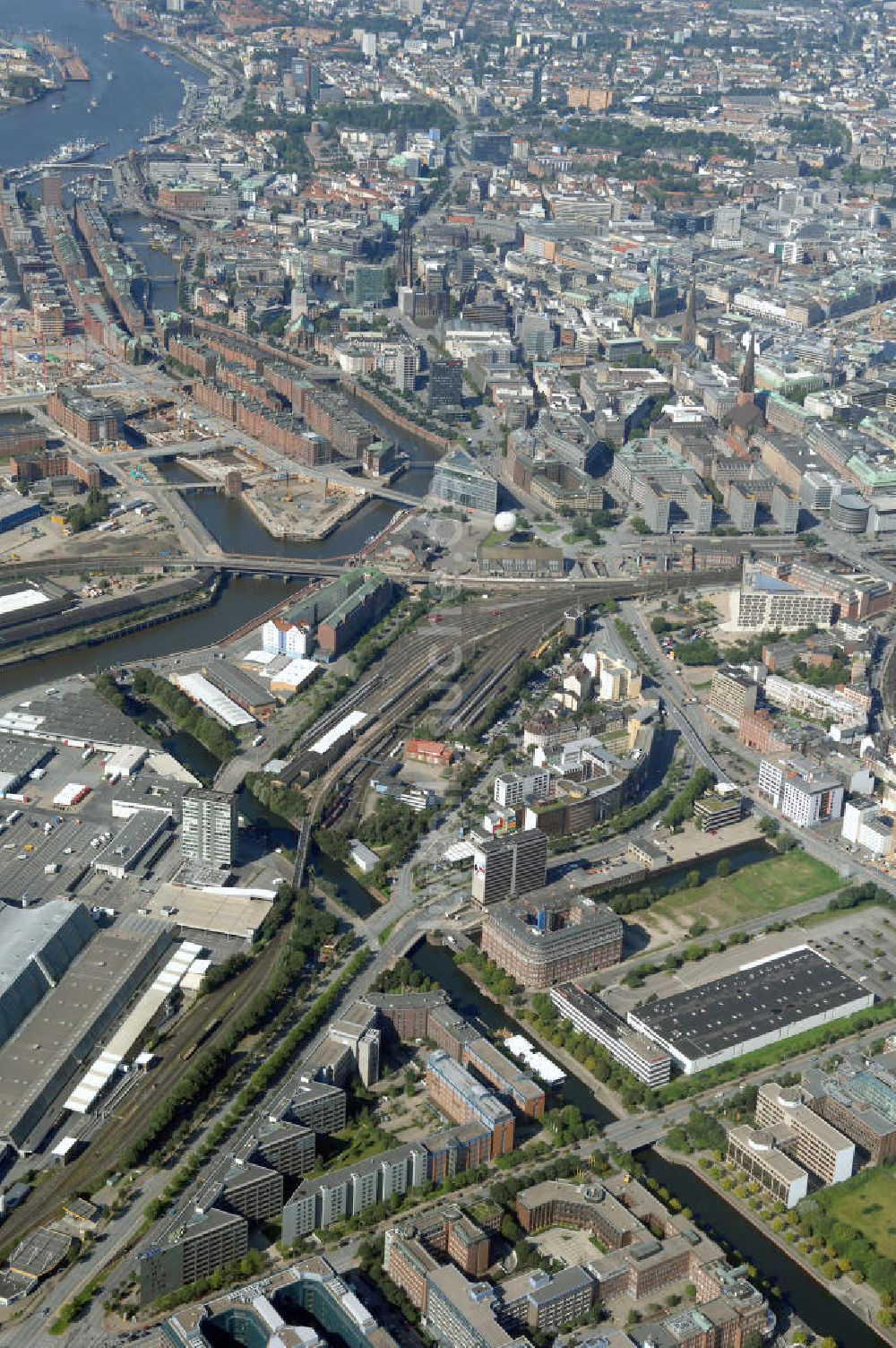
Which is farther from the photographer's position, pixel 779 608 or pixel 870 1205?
pixel 779 608

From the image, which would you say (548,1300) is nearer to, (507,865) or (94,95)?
(507,865)

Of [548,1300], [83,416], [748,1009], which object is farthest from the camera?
[83,416]

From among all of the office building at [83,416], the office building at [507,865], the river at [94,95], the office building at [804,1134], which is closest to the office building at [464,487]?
the office building at [83,416]

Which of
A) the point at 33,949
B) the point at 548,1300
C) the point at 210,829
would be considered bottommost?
the point at 548,1300

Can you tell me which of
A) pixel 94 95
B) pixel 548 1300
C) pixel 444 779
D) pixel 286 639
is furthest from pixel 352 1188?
pixel 94 95

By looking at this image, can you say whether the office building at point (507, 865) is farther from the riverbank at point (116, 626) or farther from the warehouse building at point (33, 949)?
the riverbank at point (116, 626)

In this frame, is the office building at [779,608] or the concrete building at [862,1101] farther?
the office building at [779,608]

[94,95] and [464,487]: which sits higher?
[94,95]
